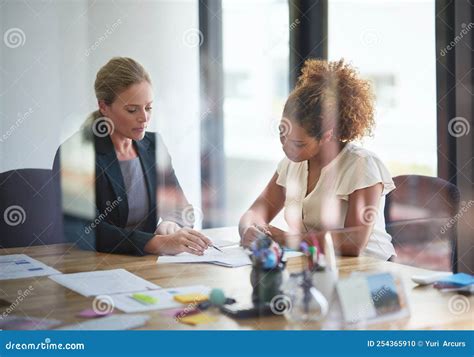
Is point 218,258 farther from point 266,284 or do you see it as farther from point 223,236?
point 266,284

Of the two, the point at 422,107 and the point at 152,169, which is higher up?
the point at 422,107

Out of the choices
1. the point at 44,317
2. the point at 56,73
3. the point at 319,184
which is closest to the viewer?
the point at 44,317

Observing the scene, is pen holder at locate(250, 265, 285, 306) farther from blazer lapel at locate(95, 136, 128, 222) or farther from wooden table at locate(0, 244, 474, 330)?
blazer lapel at locate(95, 136, 128, 222)

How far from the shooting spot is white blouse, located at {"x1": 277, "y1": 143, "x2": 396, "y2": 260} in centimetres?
224

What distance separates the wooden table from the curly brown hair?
0.41m

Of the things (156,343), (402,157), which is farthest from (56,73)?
(402,157)

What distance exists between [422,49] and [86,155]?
1.07 m

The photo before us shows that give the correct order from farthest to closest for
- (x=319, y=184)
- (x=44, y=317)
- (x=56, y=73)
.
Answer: (x=319, y=184), (x=56, y=73), (x=44, y=317)

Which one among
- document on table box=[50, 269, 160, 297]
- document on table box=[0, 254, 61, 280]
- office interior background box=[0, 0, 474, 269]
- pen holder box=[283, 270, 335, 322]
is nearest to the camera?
pen holder box=[283, 270, 335, 322]

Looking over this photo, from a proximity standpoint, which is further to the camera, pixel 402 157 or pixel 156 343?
pixel 402 157

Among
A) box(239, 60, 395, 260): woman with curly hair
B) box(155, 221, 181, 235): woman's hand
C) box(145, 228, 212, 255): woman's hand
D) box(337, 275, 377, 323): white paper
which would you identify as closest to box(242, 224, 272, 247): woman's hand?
box(239, 60, 395, 260): woman with curly hair

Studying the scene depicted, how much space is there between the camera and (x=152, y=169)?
2.24m

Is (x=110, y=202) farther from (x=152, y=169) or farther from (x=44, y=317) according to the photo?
(x=44, y=317)

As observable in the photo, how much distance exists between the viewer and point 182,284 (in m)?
1.93
